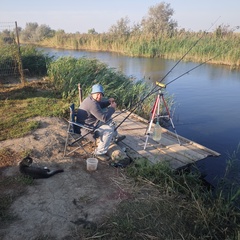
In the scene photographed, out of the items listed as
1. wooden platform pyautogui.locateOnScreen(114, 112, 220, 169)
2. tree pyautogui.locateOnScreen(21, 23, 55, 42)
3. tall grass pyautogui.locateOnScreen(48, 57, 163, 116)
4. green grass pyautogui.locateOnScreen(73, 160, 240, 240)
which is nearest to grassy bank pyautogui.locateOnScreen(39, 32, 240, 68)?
tall grass pyautogui.locateOnScreen(48, 57, 163, 116)

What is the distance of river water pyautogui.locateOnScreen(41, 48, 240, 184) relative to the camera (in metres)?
5.88

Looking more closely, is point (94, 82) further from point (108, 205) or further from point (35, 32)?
point (35, 32)

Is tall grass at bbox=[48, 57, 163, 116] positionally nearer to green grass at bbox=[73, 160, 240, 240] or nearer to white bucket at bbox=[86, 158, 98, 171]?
white bucket at bbox=[86, 158, 98, 171]

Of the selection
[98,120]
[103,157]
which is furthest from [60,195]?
[98,120]

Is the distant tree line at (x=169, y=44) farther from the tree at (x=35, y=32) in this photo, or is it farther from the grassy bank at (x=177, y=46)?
the tree at (x=35, y=32)

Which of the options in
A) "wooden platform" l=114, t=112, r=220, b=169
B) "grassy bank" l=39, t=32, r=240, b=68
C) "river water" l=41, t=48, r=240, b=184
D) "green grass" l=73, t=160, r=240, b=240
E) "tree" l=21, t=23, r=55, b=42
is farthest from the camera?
"tree" l=21, t=23, r=55, b=42

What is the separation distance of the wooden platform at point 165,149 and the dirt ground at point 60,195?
2.46 feet

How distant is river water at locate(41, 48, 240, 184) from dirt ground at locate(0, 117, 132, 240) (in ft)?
7.09

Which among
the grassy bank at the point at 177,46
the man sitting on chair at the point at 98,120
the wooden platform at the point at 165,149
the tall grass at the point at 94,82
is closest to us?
the man sitting on chair at the point at 98,120

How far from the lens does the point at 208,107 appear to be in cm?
892

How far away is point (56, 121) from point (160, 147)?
8.31 ft

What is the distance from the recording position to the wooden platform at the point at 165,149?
175 inches

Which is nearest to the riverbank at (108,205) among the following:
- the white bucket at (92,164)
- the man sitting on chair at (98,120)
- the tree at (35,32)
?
the white bucket at (92,164)

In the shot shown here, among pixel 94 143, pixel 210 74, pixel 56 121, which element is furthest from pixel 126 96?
pixel 210 74
